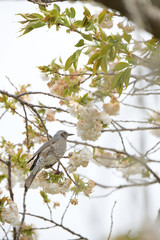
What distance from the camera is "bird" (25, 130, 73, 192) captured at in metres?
3.75

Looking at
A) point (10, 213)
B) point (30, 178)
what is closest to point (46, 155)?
point (30, 178)

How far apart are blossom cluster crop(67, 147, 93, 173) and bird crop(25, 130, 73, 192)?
132 mm

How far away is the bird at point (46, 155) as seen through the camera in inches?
148

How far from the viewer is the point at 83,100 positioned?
3.09 m

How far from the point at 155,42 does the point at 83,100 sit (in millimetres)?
783

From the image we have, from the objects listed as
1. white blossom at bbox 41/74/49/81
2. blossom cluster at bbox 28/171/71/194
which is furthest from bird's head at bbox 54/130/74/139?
blossom cluster at bbox 28/171/71/194

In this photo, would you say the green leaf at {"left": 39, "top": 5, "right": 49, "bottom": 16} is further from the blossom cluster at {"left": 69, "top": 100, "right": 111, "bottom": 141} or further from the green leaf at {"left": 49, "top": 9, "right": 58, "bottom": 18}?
the blossom cluster at {"left": 69, "top": 100, "right": 111, "bottom": 141}

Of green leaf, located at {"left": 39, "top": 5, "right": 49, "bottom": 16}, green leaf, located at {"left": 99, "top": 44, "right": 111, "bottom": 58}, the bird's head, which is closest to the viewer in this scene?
green leaf, located at {"left": 99, "top": 44, "right": 111, "bottom": 58}

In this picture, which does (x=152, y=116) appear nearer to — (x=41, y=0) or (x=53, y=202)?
(x=53, y=202)

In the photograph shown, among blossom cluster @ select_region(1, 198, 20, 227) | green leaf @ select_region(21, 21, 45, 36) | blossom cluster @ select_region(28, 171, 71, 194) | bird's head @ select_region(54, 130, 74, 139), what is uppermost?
bird's head @ select_region(54, 130, 74, 139)

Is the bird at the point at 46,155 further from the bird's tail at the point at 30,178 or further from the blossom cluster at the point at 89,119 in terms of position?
the blossom cluster at the point at 89,119

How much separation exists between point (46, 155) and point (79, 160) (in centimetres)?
128

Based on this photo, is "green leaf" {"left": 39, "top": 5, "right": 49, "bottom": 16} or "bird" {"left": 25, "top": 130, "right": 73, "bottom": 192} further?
"bird" {"left": 25, "top": 130, "right": 73, "bottom": 192}

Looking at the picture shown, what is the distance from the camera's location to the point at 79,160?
121 inches
